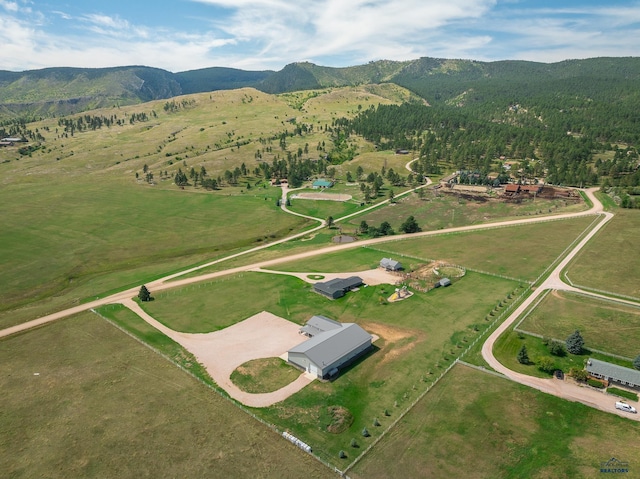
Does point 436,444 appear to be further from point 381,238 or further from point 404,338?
point 381,238

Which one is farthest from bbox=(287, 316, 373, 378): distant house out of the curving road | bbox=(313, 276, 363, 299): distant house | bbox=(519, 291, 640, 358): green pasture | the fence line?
bbox=(519, 291, 640, 358): green pasture

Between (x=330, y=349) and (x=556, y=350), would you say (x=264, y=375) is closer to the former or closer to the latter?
(x=330, y=349)

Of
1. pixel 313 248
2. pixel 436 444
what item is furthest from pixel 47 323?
pixel 436 444

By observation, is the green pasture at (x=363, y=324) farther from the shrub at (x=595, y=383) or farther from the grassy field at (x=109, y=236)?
the grassy field at (x=109, y=236)

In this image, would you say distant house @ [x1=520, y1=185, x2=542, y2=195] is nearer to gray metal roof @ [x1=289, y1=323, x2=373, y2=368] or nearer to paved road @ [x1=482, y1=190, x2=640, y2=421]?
paved road @ [x1=482, y1=190, x2=640, y2=421]

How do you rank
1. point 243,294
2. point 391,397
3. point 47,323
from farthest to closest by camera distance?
1. point 243,294
2. point 47,323
3. point 391,397
